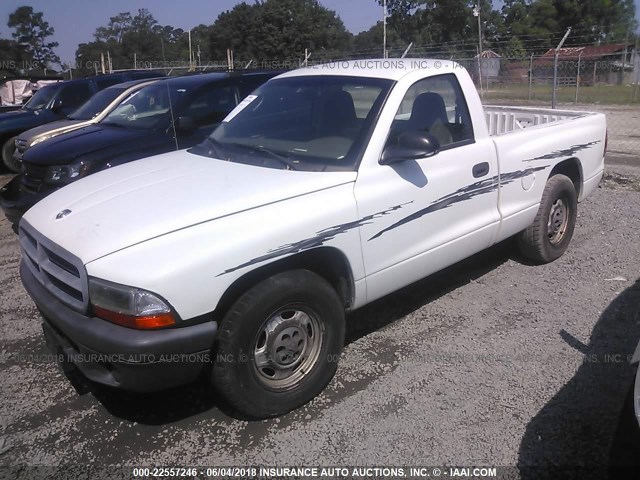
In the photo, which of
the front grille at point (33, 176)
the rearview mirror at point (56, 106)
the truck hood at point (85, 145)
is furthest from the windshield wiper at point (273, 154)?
the rearview mirror at point (56, 106)

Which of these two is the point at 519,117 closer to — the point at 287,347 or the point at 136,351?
the point at 287,347

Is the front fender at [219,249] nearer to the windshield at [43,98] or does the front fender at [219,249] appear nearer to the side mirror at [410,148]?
the side mirror at [410,148]

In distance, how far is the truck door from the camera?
3.52m

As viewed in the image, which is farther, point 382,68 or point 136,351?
point 382,68

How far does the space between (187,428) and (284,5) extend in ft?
211

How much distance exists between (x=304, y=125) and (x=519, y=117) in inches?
131

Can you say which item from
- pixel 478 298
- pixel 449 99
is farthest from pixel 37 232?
pixel 478 298

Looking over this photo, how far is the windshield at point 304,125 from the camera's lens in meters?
3.60

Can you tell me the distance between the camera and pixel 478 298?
476 centimetres

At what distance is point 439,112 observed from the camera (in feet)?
13.9

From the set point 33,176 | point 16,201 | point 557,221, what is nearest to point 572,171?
point 557,221

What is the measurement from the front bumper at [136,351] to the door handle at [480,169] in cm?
234

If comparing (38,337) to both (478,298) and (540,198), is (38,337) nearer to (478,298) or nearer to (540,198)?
(478,298)

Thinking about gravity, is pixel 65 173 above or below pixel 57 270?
above
